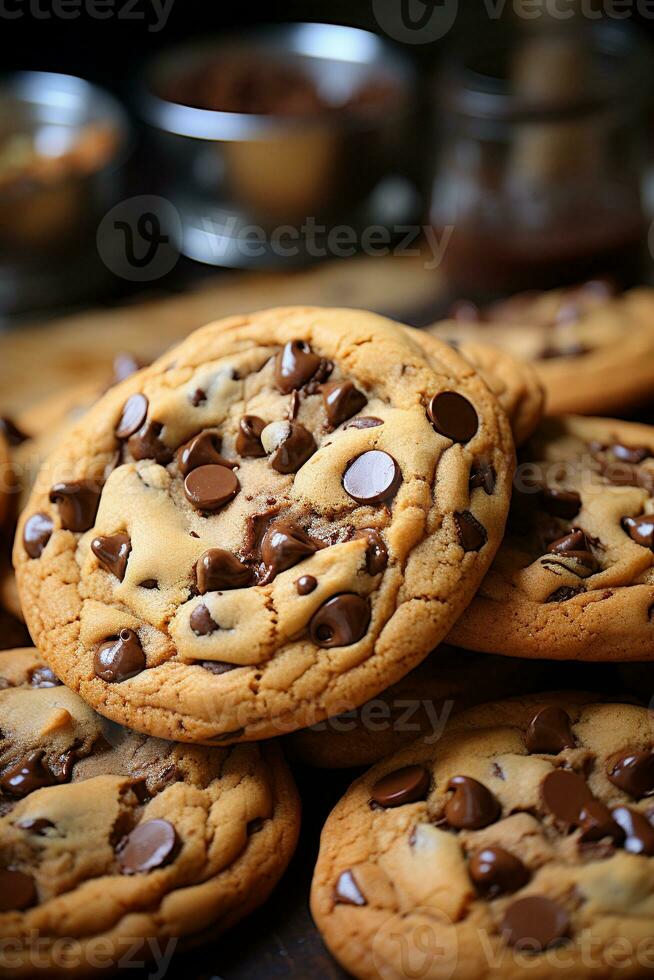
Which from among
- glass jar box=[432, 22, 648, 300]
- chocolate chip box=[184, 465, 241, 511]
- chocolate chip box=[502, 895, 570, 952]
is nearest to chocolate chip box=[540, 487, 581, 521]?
chocolate chip box=[184, 465, 241, 511]

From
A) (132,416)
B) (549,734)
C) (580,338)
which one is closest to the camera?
(549,734)

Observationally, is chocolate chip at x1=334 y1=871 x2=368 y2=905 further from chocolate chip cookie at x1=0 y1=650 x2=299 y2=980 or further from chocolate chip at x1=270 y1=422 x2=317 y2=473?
chocolate chip at x1=270 y1=422 x2=317 y2=473

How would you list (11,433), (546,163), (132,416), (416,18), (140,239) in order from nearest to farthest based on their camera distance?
(132,416)
(11,433)
(546,163)
(140,239)
(416,18)

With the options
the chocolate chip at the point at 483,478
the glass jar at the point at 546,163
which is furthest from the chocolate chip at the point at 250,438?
the glass jar at the point at 546,163

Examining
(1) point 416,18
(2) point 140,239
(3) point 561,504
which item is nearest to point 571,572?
(3) point 561,504

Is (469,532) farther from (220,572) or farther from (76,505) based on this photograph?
(76,505)

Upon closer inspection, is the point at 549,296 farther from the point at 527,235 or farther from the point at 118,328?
the point at 118,328
